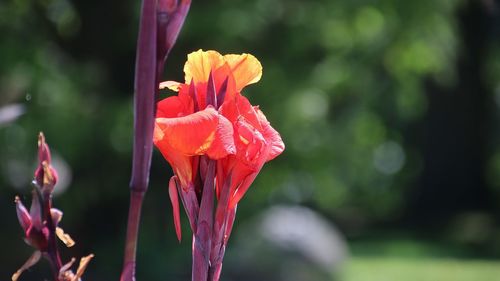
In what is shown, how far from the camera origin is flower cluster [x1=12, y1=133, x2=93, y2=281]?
700mm

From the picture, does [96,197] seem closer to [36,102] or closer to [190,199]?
[36,102]

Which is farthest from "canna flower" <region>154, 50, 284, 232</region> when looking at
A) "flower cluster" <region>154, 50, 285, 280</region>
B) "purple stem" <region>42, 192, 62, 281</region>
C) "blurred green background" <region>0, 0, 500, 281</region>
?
"blurred green background" <region>0, 0, 500, 281</region>

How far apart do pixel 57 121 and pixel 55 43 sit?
1223 mm

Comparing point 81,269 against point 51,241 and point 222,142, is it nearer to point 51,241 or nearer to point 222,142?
point 51,241

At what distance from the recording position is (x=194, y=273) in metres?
0.79

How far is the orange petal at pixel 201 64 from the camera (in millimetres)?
806

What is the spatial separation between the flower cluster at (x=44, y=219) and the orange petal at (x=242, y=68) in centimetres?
19

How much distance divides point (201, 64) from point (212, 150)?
0.33ft

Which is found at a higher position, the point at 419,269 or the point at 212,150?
the point at 212,150

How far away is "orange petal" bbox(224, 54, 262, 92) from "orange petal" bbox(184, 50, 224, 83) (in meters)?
0.01

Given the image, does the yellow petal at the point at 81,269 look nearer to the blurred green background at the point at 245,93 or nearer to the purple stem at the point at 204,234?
the purple stem at the point at 204,234

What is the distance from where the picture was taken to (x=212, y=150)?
745mm

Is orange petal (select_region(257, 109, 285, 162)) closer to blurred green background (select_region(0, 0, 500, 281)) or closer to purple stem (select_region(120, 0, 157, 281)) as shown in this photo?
purple stem (select_region(120, 0, 157, 281))

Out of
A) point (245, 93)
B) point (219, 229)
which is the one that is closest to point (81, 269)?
point (219, 229)
